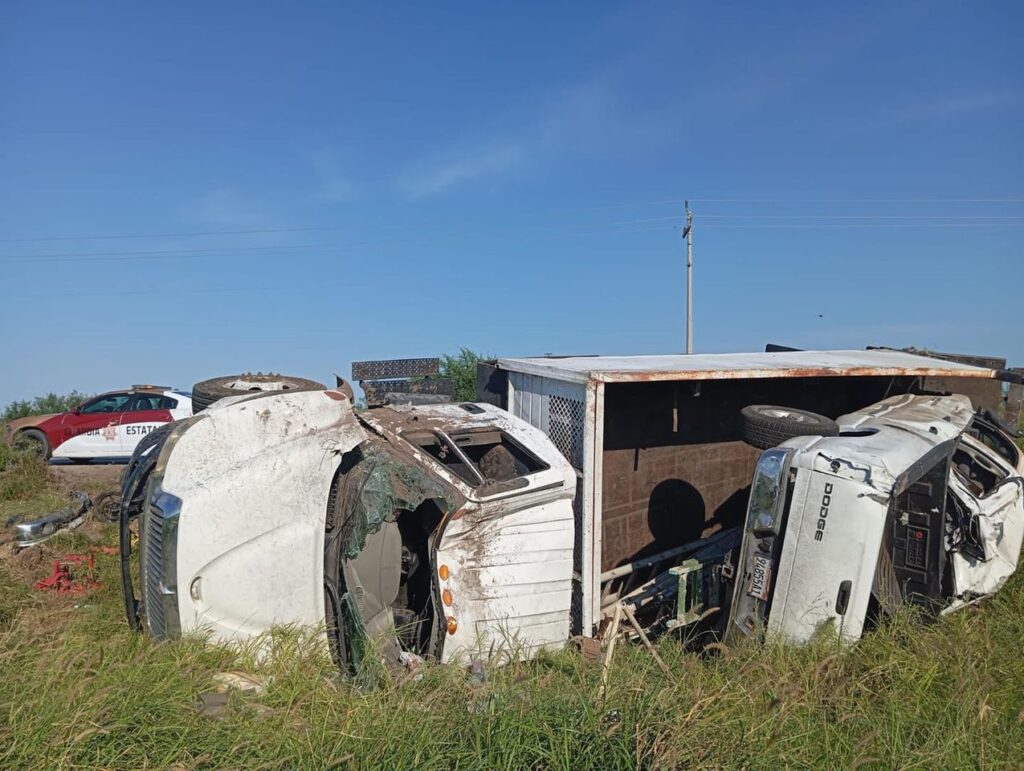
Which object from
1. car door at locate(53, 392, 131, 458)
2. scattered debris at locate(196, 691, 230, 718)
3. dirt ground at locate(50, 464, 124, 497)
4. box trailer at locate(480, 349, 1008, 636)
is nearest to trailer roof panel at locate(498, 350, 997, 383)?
box trailer at locate(480, 349, 1008, 636)

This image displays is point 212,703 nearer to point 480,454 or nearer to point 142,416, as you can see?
point 480,454

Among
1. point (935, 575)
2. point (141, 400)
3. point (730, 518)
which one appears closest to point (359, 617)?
point (935, 575)

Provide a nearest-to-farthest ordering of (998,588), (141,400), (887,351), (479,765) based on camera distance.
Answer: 1. (479,765)
2. (998,588)
3. (887,351)
4. (141,400)

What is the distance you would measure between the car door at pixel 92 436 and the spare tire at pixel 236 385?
7.49 m

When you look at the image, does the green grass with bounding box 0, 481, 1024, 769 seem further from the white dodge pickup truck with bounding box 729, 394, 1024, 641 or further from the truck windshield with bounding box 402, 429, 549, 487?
the truck windshield with bounding box 402, 429, 549, 487

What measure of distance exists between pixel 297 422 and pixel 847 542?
3.32 meters

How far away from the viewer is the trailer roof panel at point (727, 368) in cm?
496

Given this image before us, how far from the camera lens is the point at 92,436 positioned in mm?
12219

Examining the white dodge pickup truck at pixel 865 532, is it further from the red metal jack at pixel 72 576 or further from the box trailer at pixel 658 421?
the red metal jack at pixel 72 576

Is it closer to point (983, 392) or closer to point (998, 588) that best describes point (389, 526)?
point (998, 588)

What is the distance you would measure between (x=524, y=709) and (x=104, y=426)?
12.0 m

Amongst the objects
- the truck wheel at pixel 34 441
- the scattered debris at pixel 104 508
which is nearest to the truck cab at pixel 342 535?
the scattered debris at pixel 104 508

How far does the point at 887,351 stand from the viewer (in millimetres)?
8375

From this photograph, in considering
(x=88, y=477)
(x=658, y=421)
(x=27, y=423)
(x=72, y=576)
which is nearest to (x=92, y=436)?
(x=27, y=423)
